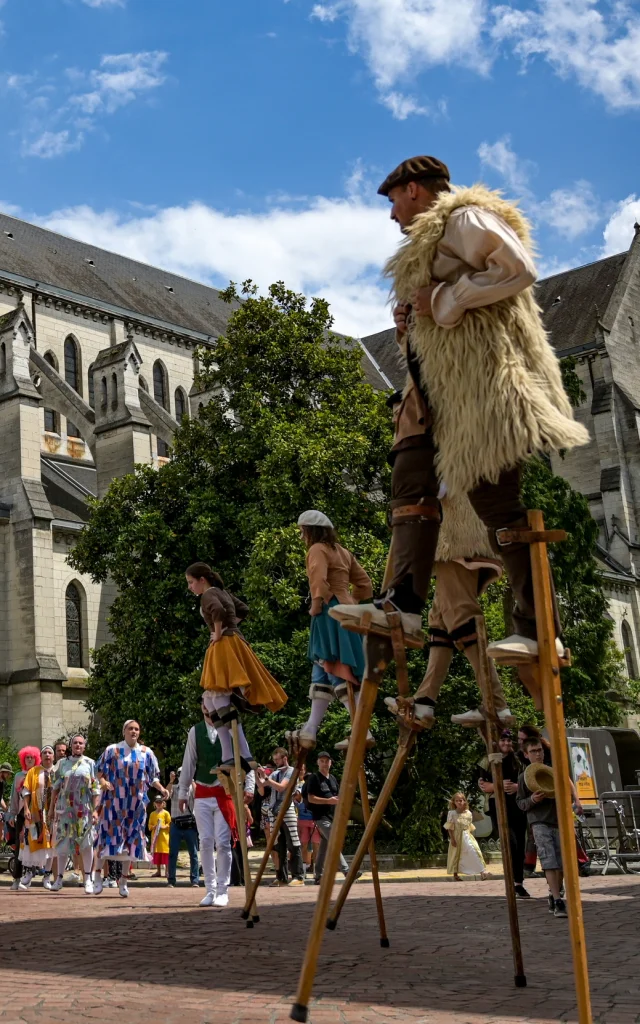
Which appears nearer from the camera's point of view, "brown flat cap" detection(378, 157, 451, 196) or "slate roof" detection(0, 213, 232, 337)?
"brown flat cap" detection(378, 157, 451, 196)

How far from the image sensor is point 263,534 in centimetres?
2162

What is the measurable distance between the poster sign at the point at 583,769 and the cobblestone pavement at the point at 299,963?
9.25 meters

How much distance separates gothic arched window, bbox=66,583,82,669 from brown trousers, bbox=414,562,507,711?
1140 inches

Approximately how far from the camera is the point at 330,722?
19781 mm

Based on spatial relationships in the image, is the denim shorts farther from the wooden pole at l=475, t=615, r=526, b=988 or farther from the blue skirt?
the wooden pole at l=475, t=615, r=526, b=988

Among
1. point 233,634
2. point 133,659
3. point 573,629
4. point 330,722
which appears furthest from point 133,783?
point 573,629

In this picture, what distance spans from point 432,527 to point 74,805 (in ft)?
33.2

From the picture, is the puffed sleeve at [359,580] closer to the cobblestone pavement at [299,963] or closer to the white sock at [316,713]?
the white sock at [316,713]

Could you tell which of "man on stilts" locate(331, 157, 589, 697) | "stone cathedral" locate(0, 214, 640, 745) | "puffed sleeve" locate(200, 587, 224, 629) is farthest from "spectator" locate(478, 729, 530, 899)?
"stone cathedral" locate(0, 214, 640, 745)

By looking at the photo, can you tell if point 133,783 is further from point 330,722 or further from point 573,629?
point 573,629

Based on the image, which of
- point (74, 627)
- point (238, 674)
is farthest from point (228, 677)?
point (74, 627)

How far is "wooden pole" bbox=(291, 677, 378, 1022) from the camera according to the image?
3564mm

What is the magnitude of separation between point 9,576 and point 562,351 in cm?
2791

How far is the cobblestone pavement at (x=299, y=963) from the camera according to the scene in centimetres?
430
